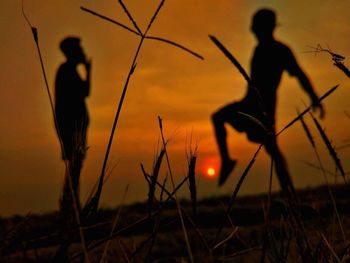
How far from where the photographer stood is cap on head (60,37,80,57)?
22.9 feet

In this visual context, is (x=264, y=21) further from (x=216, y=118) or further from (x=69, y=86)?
(x=69, y=86)

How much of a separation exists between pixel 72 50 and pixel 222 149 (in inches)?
79.7

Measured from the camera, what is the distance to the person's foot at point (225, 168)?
6.91m

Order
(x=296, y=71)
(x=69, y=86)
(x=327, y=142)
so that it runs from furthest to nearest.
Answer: (x=69, y=86) → (x=296, y=71) → (x=327, y=142)

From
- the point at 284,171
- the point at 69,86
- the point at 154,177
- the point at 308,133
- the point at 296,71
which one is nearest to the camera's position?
the point at 154,177

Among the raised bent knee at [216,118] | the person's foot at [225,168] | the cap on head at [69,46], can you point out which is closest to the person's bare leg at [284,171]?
the raised bent knee at [216,118]

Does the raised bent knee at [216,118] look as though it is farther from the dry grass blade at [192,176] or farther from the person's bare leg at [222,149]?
the dry grass blade at [192,176]

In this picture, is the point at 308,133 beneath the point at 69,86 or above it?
beneath

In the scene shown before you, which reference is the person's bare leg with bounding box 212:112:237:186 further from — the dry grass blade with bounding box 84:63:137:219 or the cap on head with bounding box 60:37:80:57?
the dry grass blade with bounding box 84:63:137:219

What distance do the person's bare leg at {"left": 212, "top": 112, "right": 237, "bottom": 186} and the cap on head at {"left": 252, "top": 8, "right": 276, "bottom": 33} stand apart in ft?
3.38

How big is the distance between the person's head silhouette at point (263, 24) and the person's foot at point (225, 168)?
1.59m

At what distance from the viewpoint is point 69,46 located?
23.2 feet

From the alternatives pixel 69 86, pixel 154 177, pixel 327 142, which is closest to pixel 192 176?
pixel 154 177

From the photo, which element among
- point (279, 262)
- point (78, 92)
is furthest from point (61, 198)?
point (78, 92)
